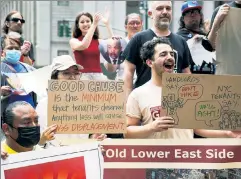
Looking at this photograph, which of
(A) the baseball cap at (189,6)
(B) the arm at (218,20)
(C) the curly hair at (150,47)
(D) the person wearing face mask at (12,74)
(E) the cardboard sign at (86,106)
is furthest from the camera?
(A) the baseball cap at (189,6)

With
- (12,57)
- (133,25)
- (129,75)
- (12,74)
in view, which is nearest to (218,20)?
(129,75)

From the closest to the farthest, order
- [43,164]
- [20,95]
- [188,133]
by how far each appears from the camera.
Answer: [43,164] → [188,133] → [20,95]

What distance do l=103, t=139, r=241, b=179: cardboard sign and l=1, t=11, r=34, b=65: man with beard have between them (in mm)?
2178

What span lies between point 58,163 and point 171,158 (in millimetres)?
709

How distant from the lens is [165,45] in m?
5.29

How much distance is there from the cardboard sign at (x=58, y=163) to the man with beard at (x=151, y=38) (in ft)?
3.10

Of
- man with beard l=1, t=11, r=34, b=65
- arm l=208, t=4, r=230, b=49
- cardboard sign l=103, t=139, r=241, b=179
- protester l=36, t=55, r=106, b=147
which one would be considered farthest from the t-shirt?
man with beard l=1, t=11, r=34, b=65

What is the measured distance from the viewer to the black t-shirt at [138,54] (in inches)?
220

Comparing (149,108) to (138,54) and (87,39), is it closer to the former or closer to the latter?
(138,54)

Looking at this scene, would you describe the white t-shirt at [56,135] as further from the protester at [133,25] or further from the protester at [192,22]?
the protester at [133,25]

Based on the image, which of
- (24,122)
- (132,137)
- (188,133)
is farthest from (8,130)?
(188,133)

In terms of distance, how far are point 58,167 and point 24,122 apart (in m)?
0.35

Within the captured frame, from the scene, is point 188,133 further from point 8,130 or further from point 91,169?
point 8,130

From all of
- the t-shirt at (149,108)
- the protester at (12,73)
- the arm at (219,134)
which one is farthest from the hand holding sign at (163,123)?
the protester at (12,73)
